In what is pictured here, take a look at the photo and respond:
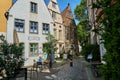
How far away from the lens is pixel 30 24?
22.5 metres

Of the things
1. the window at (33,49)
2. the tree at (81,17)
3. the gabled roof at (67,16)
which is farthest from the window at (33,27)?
the tree at (81,17)

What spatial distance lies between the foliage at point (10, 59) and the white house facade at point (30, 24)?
11.0 m

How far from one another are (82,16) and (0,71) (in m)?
31.6

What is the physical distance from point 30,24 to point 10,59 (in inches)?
566

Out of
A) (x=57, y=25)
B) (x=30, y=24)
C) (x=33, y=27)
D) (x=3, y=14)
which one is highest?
(x=57, y=25)

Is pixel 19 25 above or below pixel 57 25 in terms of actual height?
below

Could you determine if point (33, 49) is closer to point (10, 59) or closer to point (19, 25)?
point (19, 25)

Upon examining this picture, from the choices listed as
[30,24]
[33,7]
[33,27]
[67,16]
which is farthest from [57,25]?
[30,24]

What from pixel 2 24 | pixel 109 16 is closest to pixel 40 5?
pixel 2 24

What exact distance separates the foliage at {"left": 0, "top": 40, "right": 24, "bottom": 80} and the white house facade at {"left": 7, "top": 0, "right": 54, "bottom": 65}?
1104 cm

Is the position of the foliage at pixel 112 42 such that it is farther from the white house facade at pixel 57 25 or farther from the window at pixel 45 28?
the white house facade at pixel 57 25

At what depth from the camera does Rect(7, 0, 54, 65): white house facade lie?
20.4 meters

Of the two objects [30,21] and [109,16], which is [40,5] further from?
[109,16]

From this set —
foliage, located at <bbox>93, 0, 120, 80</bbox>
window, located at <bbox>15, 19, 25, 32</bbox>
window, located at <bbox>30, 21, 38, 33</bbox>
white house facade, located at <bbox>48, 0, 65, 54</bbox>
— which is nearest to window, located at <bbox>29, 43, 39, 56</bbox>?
window, located at <bbox>30, 21, 38, 33</bbox>
